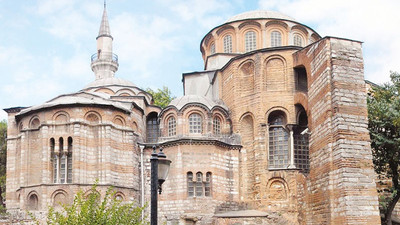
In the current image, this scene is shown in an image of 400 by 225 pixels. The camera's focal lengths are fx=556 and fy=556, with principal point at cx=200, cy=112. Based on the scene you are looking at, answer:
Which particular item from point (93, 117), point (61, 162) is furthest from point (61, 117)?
point (61, 162)

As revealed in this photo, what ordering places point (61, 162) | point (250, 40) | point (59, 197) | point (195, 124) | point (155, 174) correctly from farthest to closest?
point (250, 40), point (195, 124), point (61, 162), point (59, 197), point (155, 174)

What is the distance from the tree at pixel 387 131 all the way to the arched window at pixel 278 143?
467 cm

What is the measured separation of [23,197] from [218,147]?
1060 centimetres

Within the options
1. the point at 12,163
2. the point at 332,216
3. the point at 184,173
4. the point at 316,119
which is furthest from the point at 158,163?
the point at 12,163

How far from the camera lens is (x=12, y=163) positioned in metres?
31.8

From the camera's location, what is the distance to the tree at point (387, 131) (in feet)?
81.5

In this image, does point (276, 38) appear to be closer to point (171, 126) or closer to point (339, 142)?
point (171, 126)

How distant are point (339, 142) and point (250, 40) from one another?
13.9 meters

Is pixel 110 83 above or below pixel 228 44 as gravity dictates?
below

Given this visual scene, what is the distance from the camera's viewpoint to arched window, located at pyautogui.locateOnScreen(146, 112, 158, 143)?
3528 cm

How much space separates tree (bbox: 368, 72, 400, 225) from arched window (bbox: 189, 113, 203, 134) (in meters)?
9.08

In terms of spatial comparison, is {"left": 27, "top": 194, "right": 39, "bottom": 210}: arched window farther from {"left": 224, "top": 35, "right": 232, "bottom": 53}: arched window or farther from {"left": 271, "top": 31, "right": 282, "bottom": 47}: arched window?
{"left": 271, "top": 31, "right": 282, "bottom": 47}: arched window

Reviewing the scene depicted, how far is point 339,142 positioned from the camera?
23109 millimetres

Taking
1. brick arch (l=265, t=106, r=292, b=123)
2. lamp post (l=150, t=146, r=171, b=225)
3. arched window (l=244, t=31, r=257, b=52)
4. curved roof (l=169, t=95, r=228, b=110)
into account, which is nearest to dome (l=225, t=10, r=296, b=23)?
arched window (l=244, t=31, r=257, b=52)
